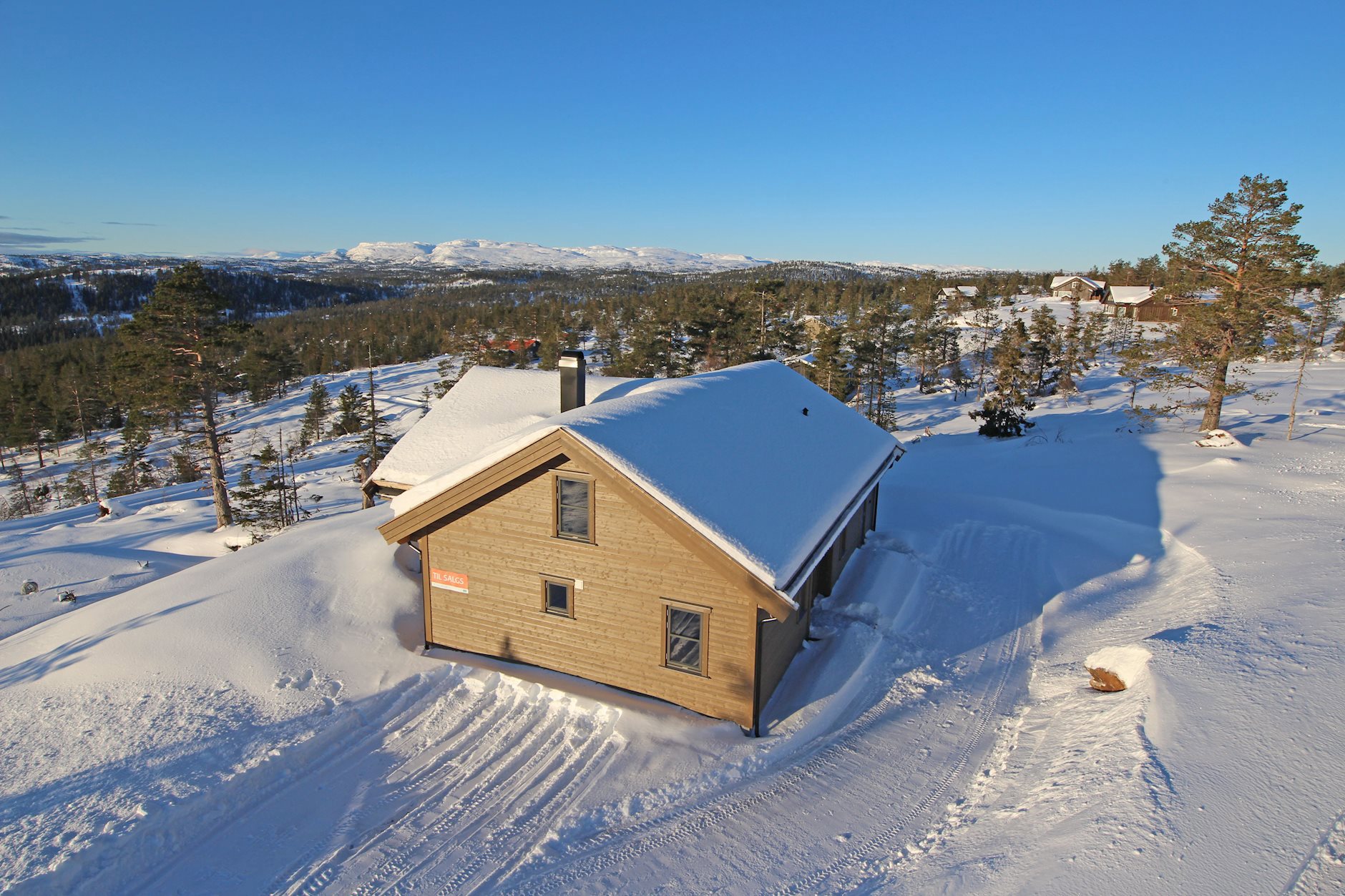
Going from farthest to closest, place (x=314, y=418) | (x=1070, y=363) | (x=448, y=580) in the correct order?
(x=314, y=418), (x=1070, y=363), (x=448, y=580)

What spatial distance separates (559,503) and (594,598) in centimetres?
150

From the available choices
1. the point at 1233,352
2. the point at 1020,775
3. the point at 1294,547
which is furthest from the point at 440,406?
the point at 1233,352

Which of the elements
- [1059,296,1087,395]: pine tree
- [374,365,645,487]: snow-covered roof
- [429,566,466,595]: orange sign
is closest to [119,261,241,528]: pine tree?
[374,365,645,487]: snow-covered roof

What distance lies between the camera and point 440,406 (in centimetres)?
1602

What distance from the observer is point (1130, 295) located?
244 ft

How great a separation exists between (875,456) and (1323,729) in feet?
28.6

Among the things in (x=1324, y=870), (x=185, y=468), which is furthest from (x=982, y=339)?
(x=185, y=468)

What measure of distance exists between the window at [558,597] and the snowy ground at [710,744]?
1060 mm

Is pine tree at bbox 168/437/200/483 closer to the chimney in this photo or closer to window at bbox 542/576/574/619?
the chimney

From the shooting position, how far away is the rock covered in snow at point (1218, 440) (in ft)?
72.9

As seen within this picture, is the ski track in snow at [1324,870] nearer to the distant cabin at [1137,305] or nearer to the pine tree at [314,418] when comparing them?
the pine tree at [314,418]

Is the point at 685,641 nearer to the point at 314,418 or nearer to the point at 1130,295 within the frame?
the point at 314,418

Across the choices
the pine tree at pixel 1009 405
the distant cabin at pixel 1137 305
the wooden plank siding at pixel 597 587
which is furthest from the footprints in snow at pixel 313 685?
the distant cabin at pixel 1137 305

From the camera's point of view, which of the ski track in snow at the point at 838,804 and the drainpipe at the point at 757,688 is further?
the drainpipe at the point at 757,688
